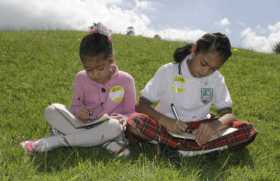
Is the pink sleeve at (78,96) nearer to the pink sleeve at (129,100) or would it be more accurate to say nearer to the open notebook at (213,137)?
the pink sleeve at (129,100)

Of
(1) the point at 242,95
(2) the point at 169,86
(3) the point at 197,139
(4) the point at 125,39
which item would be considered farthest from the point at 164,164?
(4) the point at 125,39

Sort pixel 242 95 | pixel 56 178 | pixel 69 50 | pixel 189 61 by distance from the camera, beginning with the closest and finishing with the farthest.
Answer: pixel 56 178 → pixel 189 61 → pixel 242 95 → pixel 69 50

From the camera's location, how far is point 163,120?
3992mm

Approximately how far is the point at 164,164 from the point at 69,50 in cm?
685

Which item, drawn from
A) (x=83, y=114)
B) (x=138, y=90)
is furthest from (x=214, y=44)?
(x=138, y=90)

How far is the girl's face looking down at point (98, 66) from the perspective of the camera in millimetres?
4012

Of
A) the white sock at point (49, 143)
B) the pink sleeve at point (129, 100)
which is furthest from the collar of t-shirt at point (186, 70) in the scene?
the white sock at point (49, 143)

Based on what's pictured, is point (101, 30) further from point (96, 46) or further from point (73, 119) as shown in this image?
point (73, 119)

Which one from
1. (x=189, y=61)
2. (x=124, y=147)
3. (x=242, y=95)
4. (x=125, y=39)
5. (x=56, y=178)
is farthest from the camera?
(x=125, y=39)

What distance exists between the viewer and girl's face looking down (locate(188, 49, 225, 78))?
13.1 ft

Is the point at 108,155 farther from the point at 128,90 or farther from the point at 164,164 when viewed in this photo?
the point at 128,90

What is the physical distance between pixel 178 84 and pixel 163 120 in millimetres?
534

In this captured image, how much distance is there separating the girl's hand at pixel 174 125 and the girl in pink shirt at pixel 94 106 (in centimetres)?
45

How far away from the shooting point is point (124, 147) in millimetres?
4070
